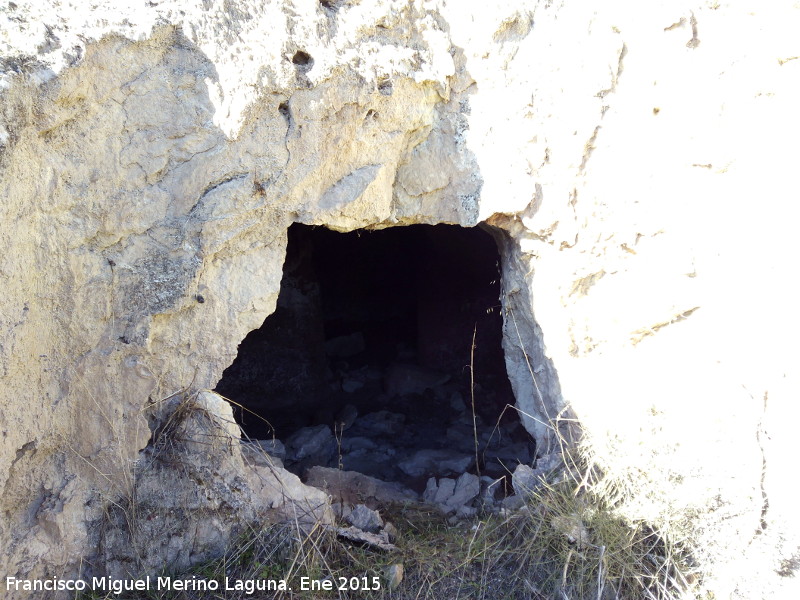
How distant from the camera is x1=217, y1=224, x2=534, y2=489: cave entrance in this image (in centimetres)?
328

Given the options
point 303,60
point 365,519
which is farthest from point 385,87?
point 365,519

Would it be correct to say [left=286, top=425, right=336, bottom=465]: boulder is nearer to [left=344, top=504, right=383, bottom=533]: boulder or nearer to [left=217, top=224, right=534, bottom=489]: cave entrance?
[left=217, top=224, right=534, bottom=489]: cave entrance

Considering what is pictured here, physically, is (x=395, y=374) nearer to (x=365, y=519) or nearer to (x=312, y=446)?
(x=312, y=446)

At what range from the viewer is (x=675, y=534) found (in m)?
2.21

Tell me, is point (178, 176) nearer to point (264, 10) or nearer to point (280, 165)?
point (280, 165)

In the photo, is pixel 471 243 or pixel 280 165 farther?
pixel 471 243

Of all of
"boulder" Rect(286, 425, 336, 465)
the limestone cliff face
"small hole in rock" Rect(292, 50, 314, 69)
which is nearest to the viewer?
the limestone cliff face

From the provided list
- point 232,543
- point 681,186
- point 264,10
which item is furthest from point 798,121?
point 232,543

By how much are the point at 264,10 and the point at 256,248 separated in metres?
0.71

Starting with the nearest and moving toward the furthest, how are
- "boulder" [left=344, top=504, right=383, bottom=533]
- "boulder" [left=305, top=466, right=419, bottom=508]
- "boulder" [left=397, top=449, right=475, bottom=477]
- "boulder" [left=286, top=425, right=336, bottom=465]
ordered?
1. "boulder" [left=344, top=504, right=383, bottom=533]
2. "boulder" [left=305, top=466, right=419, bottom=508]
3. "boulder" [left=397, top=449, right=475, bottom=477]
4. "boulder" [left=286, top=425, right=336, bottom=465]

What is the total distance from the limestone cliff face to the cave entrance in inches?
35.6

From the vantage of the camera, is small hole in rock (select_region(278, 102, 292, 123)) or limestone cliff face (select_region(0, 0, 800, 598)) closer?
limestone cliff face (select_region(0, 0, 800, 598))

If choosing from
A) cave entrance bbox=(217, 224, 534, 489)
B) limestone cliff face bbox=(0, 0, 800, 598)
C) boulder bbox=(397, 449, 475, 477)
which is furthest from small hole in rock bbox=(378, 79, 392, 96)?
boulder bbox=(397, 449, 475, 477)

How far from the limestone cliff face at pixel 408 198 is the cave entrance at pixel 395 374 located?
35.6 inches
